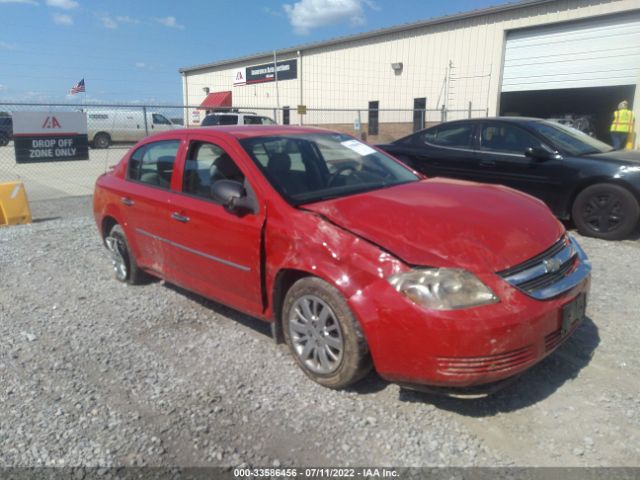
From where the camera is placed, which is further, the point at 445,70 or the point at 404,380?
the point at 445,70

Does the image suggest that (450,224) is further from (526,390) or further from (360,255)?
(526,390)

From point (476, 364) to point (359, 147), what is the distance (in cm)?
231

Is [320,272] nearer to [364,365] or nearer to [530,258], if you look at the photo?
[364,365]

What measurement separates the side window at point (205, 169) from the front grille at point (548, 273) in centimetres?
197

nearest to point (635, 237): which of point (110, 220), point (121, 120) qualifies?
point (110, 220)

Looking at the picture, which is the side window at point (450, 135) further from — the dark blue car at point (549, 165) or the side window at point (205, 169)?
the side window at point (205, 169)

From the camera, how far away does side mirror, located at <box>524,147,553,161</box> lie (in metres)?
6.64

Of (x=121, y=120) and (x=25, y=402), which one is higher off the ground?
(x=121, y=120)

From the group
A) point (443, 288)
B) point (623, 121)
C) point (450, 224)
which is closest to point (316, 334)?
point (443, 288)

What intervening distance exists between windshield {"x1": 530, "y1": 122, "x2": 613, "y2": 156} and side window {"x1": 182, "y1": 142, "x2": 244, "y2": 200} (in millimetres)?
4878

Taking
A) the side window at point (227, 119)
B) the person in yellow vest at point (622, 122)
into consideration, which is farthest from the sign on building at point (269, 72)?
the person in yellow vest at point (622, 122)

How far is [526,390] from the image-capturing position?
307cm

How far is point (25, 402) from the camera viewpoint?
309cm

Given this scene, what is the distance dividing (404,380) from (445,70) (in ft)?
66.8
